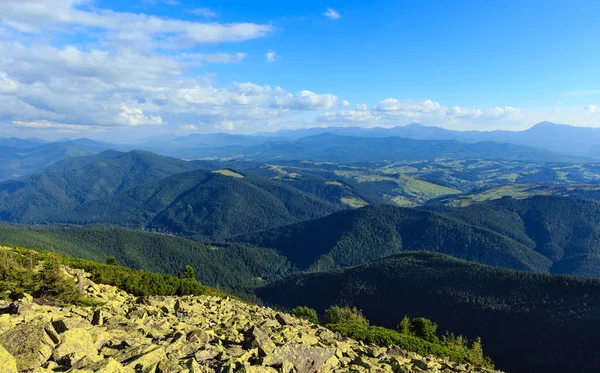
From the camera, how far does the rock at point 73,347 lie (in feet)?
90.8

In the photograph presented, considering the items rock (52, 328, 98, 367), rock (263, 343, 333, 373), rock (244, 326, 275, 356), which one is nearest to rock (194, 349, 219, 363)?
rock (244, 326, 275, 356)

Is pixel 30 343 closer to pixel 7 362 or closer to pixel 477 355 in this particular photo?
pixel 7 362

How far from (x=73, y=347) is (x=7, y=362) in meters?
4.76

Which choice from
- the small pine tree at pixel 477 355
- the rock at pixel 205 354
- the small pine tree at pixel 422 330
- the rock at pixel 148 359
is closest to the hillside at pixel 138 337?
the rock at pixel 148 359

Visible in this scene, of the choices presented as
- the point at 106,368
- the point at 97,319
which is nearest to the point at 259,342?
the point at 106,368

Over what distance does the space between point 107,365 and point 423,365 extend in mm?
35118

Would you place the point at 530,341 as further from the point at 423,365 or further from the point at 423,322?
the point at 423,365

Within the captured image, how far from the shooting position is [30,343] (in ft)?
93.2

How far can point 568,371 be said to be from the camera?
5561 inches

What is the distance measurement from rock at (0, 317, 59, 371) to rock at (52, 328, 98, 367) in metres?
0.61

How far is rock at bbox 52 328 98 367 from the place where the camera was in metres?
27.7

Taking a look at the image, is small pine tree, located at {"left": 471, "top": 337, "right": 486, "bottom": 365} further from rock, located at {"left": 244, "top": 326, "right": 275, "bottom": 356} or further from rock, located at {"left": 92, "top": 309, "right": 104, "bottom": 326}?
rock, located at {"left": 92, "top": 309, "right": 104, "bottom": 326}

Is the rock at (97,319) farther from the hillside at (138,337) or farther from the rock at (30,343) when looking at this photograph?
the rock at (30,343)

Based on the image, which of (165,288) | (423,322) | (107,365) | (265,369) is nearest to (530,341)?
(423,322)
